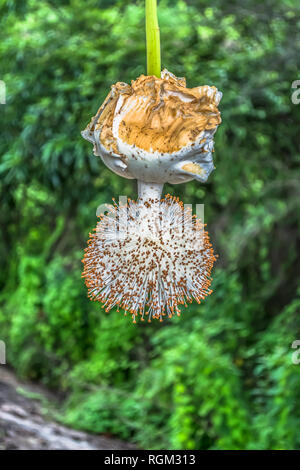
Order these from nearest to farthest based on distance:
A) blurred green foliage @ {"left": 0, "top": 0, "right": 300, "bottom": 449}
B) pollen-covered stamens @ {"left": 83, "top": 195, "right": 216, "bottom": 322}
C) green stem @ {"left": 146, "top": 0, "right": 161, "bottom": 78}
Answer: green stem @ {"left": 146, "top": 0, "right": 161, "bottom": 78} → pollen-covered stamens @ {"left": 83, "top": 195, "right": 216, "bottom": 322} → blurred green foliage @ {"left": 0, "top": 0, "right": 300, "bottom": 449}

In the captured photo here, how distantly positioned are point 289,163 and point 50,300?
8.52 feet

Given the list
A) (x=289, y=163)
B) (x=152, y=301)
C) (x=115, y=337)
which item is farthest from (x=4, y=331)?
(x=152, y=301)

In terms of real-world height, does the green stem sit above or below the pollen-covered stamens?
above

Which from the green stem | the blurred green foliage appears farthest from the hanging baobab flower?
the blurred green foliage

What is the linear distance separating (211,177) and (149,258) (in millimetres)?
2782

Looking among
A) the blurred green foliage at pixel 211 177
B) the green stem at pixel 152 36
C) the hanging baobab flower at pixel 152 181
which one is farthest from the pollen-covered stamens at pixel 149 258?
the blurred green foliage at pixel 211 177

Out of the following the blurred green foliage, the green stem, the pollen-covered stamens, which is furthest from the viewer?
the blurred green foliage

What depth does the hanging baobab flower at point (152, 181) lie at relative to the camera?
2.58ft

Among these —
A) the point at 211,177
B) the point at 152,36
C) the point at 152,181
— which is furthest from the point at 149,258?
the point at 211,177

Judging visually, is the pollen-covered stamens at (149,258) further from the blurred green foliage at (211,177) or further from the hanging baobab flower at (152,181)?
the blurred green foliage at (211,177)

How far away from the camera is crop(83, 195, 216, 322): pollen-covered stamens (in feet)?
2.84

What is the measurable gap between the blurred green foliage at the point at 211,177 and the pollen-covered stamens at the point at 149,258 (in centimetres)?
191

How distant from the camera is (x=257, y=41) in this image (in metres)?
3.26

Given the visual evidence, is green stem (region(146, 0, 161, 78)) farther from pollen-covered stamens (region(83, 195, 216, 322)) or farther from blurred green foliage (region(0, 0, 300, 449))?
blurred green foliage (region(0, 0, 300, 449))
